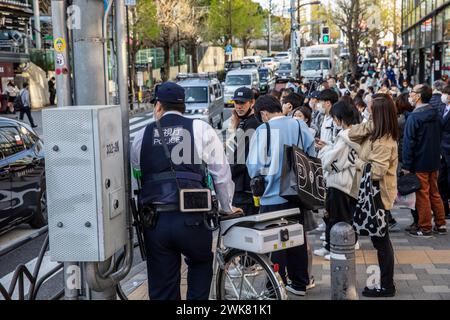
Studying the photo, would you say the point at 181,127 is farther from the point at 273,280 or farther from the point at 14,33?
the point at 14,33

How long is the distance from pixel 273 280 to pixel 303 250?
1282 mm

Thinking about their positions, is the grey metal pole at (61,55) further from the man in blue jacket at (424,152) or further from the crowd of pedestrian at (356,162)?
the man in blue jacket at (424,152)

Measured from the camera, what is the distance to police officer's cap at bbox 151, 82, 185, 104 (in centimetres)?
435

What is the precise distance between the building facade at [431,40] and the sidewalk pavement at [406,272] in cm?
1602

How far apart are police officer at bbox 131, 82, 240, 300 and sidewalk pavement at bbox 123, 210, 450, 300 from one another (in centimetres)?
153

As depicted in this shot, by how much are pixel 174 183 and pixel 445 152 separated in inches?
235

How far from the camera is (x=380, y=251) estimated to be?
5.78 metres

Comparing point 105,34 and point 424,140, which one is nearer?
point 105,34

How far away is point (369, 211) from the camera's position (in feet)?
19.1

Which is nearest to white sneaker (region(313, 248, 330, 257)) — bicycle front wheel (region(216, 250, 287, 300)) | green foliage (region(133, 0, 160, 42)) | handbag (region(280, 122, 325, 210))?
handbag (region(280, 122, 325, 210))

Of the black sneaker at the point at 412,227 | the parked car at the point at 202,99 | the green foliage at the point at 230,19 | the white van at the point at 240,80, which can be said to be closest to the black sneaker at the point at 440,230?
the black sneaker at the point at 412,227

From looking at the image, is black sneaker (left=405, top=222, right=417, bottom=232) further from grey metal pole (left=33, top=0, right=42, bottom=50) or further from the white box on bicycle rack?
grey metal pole (left=33, top=0, right=42, bottom=50)

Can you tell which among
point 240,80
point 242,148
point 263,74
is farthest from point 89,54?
point 263,74
